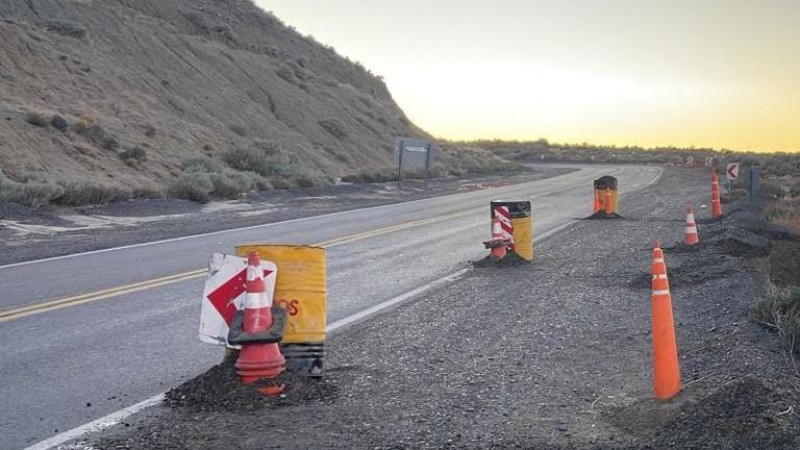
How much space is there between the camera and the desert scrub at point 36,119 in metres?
26.8

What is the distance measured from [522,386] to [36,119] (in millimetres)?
23945

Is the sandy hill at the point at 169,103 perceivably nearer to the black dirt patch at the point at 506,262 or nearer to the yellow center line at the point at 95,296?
the yellow center line at the point at 95,296

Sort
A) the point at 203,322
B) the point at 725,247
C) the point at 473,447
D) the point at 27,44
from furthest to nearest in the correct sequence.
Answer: the point at 27,44, the point at 725,247, the point at 203,322, the point at 473,447

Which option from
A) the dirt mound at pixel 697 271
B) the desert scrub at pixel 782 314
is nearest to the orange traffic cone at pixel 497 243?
the dirt mound at pixel 697 271

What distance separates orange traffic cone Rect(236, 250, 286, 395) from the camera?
624 cm

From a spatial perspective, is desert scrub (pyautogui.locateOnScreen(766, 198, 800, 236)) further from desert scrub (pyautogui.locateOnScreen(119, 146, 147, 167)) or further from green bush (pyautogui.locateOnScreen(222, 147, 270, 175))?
green bush (pyautogui.locateOnScreen(222, 147, 270, 175))

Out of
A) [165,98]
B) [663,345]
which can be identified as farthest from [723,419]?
[165,98]

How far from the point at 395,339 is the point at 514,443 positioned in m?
3.05

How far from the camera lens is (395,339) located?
323 inches

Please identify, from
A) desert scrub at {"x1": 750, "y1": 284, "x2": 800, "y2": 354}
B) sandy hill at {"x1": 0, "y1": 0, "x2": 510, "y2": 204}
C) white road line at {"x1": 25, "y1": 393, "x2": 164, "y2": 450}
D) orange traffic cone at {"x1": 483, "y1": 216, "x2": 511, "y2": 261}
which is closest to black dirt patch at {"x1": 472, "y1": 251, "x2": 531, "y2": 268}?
orange traffic cone at {"x1": 483, "y1": 216, "x2": 511, "y2": 261}

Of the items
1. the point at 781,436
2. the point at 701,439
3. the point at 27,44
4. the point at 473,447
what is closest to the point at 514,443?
the point at 473,447

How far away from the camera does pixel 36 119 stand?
26812mm

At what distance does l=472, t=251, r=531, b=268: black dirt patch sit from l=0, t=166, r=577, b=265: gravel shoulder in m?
6.80

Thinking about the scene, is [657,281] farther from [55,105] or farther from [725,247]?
[55,105]
